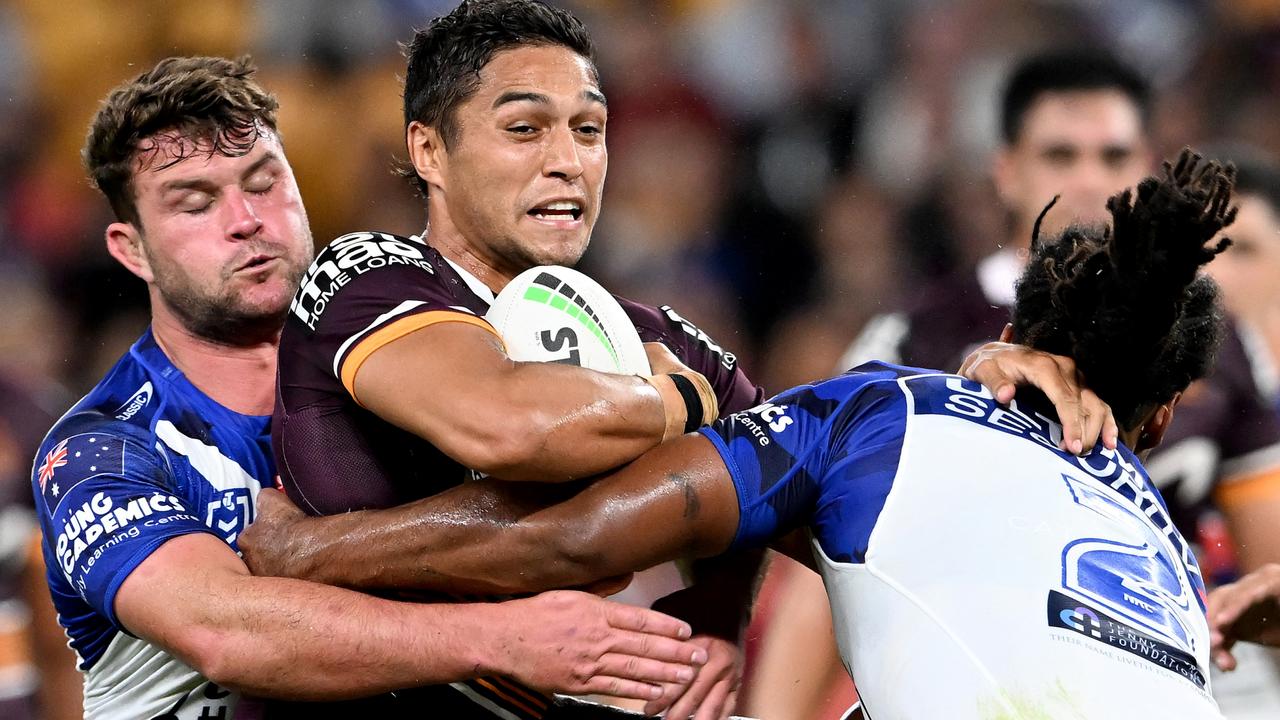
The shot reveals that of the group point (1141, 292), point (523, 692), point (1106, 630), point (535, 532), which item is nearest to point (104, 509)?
point (523, 692)

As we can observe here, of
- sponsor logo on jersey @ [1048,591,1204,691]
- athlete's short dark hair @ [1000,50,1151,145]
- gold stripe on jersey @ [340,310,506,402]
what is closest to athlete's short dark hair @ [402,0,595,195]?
gold stripe on jersey @ [340,310,506,402]

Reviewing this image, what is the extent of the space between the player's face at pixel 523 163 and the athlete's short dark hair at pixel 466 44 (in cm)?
3

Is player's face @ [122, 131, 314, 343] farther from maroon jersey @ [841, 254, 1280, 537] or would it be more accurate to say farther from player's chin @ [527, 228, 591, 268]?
maroon jersey @ [841, 254, 1280, 537]

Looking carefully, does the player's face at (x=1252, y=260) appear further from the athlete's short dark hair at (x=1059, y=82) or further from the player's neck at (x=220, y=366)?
the player's neck at (x=220, y=366)

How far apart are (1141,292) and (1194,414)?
278 cm

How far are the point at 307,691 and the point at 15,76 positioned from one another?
514 centimetres

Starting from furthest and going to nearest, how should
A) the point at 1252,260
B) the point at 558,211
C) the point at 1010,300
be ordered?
1. the point at 1252,260
2. the point at 1010,300
3. the point at 558,211

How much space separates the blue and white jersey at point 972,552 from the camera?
7.11 feet

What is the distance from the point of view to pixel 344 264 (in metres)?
2.71

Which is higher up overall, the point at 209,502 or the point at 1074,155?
the point at 1074,155

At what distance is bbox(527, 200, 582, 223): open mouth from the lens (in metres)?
3.06

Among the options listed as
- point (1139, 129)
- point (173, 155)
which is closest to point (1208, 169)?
point (173, 155)

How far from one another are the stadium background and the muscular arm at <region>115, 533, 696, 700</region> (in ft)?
11.9

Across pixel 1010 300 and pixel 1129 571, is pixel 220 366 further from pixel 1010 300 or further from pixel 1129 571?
pixel 1010 300
